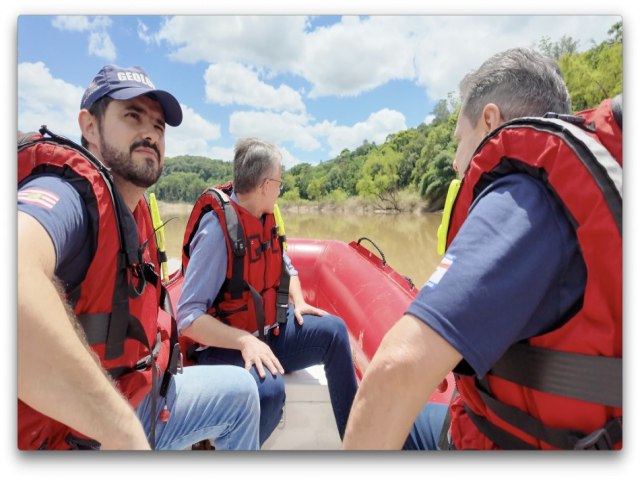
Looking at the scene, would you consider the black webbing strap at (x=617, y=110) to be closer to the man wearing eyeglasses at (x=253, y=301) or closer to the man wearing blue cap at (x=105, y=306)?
the man wearing blue cap at (x=105, y=306)

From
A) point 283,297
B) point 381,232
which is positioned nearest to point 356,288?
point 381,232

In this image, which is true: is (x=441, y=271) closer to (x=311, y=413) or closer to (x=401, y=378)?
(x=401, y=378)

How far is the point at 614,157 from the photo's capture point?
1.99 ft

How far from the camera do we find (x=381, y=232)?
236 cm

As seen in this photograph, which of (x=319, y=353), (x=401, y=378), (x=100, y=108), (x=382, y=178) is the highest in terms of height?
(x=100, y=108)

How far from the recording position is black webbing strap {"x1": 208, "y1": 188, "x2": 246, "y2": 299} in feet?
4.42

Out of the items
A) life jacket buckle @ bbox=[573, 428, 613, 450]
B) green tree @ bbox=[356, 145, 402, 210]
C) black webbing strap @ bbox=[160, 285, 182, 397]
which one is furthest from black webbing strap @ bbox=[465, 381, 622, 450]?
green tree @ bbox=[356, 145, 402, 210]

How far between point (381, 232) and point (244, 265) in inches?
44.8

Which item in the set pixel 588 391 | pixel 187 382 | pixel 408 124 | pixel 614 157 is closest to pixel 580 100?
pixel 408 124

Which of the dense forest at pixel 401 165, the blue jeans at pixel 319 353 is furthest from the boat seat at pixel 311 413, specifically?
the dense forest at pixel 401 165

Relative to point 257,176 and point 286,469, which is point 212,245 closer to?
point 257,176

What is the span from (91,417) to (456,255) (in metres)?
0.58

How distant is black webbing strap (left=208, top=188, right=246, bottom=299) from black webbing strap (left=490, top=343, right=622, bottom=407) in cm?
92

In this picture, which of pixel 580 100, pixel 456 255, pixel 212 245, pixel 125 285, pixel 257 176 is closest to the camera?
pixel 456 255
